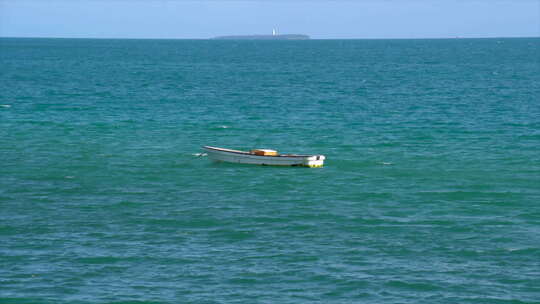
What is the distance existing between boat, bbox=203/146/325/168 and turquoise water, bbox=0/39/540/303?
3.37 ft

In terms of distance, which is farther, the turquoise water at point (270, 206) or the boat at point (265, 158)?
the boat at point (265, 158)

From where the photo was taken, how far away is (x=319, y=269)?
123ft

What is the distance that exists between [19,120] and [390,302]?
67.6 meters

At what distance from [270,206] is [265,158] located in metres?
13.1

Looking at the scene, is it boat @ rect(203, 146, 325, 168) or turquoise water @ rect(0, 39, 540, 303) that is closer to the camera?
turquoise water @ rect(0, 39, 540, 303)

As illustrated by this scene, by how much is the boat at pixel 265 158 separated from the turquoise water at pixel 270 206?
3.37 ft

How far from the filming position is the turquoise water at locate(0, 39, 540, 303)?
35875 millimetres

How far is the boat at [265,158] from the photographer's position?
62.1 metres

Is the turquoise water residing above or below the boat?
below

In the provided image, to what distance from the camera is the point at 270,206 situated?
50188 millimetres

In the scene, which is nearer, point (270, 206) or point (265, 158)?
point (270, 206)

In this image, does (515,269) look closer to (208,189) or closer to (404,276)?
(404,276)

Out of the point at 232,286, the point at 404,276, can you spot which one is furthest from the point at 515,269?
the point at 232,286

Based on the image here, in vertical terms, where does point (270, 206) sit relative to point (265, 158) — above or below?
below
